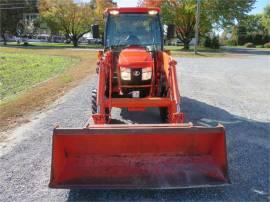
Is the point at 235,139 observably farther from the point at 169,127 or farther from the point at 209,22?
the point at 209,22

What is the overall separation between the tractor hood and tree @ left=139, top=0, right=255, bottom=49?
40.7 metres

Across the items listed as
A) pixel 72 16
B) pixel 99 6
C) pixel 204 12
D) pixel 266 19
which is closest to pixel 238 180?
pixel 204 12

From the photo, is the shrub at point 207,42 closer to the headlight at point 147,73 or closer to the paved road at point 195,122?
the paved road at point 195,122

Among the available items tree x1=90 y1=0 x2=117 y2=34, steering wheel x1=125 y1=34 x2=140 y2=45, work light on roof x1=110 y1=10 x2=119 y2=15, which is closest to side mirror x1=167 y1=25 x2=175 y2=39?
steering wheel x1=125 y1=34 x2=140 y2=45

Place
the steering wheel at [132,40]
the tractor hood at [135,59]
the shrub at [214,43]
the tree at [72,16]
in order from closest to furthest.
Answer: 1. the tractor hood at [135,59]
2. the steering wheel at [132,40]
3. the shrub at [214,43]
4. the tree at [72,16]

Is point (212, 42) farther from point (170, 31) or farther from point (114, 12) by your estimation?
point (114, 12)

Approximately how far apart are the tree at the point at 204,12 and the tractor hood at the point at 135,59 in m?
40.7

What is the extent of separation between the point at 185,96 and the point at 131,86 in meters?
4.99

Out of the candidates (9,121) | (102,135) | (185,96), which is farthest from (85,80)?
(102,135)

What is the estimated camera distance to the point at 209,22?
48.9 m

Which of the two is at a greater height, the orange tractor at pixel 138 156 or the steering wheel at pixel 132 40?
the steering wheel at pixel 132 40

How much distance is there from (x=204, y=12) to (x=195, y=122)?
135ft

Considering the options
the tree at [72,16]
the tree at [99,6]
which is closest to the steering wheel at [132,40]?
the tree at [72,16]

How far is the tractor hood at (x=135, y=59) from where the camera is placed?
7562 mm
